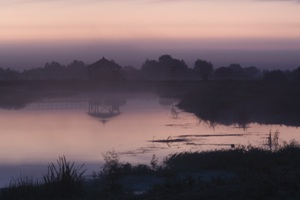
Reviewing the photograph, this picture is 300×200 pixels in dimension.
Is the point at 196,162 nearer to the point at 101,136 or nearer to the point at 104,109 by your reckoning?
the point at 101,136

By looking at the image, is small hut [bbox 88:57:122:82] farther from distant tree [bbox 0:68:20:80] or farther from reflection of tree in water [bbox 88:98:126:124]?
distant tree [bbox 0:68:20:80]

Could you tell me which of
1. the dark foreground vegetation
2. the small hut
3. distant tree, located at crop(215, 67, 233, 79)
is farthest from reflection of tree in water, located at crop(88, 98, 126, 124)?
distant tree, located at crop(215, 67, 233, 79)

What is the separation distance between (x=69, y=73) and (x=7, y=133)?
411 ft

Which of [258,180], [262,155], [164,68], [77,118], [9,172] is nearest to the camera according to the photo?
[258,180]

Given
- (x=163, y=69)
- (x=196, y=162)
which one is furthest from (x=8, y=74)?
(x=196, y=162)

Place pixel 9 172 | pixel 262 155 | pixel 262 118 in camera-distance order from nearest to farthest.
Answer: pixel 262 155 → pixel 9 172 → pixel 262 118

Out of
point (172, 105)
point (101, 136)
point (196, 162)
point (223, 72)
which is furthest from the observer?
point (223, 72)

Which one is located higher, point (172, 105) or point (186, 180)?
point (172, 105)

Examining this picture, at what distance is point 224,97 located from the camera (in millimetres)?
60688

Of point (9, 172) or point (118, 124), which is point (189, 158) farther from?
point (118, 124)

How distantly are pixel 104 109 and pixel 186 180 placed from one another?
46227mm

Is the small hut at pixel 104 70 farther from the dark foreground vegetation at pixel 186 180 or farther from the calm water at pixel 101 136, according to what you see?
the dark foreground vegetation at pixel 186 180

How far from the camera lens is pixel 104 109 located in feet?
201

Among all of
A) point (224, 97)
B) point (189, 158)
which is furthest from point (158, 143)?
point (224, 97)
